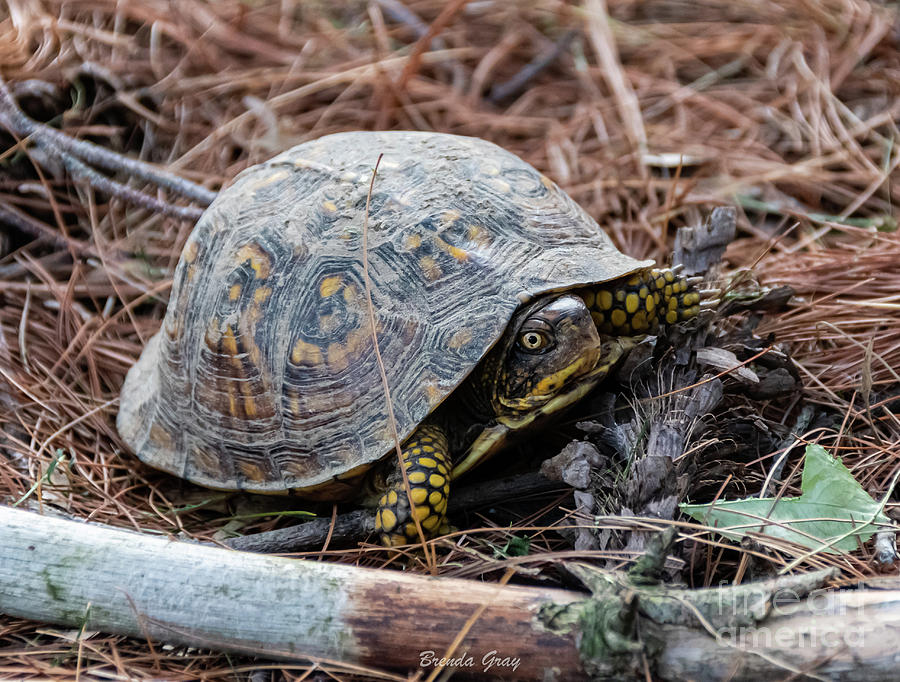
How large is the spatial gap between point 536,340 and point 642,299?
17.7 inches

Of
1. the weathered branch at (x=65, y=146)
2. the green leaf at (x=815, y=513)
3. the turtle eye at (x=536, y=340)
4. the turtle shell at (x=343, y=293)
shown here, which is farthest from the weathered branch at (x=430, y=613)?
the weathered branch at (x=65, y=146)

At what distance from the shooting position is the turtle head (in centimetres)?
222

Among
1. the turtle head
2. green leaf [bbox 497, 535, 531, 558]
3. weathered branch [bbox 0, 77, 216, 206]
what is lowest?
green leaf [bbox 497, 535, 531, 558]

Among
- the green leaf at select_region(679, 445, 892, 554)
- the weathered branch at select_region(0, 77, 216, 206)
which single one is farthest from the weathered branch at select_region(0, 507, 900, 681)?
the weathered branch at select_region(0, 77, 216, 206)

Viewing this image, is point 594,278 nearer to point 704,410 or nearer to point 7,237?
point 704,410

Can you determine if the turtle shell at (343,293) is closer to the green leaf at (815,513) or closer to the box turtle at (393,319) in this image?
the box turtle at (393,319)

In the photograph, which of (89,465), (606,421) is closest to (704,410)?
(606,421)

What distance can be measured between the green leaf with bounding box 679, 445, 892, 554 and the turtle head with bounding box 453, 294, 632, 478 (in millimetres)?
516

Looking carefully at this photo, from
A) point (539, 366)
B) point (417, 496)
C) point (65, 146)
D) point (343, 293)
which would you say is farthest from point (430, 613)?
point (65, 146)

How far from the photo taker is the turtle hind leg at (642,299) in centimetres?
244

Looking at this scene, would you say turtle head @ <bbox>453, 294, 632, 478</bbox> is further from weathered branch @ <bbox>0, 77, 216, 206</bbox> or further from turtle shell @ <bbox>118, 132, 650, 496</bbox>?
weathered branch @ <bbox>0, 77, 216, 206</bbox>

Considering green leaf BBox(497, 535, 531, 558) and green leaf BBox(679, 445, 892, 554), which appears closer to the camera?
green leaf BBox(679, 445, 892, 554)

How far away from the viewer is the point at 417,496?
2.17 m

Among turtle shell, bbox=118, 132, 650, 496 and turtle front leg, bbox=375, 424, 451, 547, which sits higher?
turtle shell, bbox=118, 132, 650, 496
